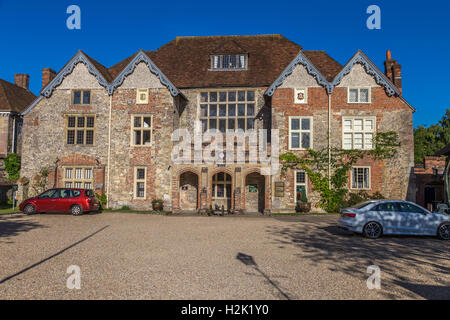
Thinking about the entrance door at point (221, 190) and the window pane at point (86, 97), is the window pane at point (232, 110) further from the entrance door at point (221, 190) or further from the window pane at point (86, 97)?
the window pane at point (86, 97)

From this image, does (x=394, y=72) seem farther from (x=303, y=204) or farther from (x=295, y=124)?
(x=303, y=204)

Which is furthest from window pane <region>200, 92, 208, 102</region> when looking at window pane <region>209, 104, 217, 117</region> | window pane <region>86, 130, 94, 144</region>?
window pane <region>86, 130, 94, 144</region>

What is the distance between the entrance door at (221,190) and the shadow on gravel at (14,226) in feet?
39.6

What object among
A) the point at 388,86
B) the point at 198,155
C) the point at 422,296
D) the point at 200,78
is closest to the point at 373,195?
the point at 388,86

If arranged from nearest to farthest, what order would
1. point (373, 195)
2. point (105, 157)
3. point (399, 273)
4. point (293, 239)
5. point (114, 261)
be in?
1. point (399, 273)
2. point (114, 261)
3. point (293, 239)
4. point (373, 195)
5. point (105, 157)

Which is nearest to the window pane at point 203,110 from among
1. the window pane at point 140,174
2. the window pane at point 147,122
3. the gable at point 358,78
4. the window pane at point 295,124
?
the window pane at point 147,122

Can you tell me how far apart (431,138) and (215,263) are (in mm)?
52574

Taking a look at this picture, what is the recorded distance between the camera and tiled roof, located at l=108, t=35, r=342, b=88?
25500 millimetres

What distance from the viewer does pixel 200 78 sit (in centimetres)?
2597

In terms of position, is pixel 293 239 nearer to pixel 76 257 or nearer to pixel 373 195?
pixel 76 257

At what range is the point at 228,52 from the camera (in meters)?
26.5

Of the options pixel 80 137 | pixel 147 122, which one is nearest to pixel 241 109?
pixel 147 122

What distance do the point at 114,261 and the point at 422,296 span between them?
703 cm

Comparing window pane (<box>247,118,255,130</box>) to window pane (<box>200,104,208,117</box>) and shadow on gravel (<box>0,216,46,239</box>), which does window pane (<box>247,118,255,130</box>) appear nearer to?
window pane (<box>200,104,208,117</box>)
